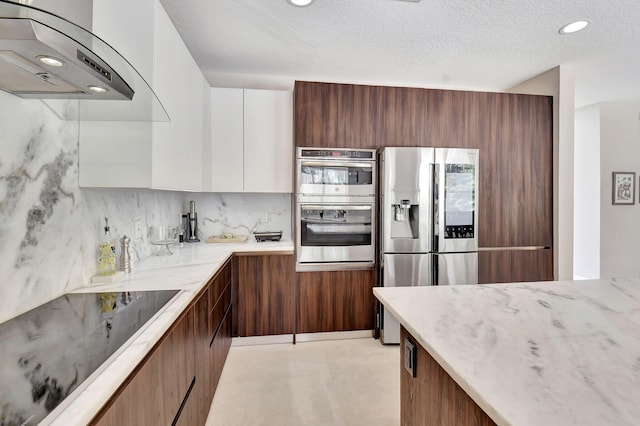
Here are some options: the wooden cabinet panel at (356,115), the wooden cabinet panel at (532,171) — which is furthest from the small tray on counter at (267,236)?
the wooden cabinet panel at (532,171)

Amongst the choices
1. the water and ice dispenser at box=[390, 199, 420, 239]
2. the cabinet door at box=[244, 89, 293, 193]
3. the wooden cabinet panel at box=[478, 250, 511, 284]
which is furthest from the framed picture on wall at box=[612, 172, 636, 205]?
the cabinet door at box=[244, 89, 293, 193]

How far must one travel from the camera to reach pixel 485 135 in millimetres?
3139

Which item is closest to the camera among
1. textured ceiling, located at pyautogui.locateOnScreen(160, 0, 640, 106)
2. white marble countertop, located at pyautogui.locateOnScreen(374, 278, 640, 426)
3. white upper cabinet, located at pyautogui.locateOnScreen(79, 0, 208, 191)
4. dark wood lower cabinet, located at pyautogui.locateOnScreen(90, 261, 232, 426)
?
white marble countertop, located at pyautogui.locateOnScreen(374, 278, 640, 426)

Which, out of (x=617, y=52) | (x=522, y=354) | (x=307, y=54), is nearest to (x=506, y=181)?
(x=617, y=52)

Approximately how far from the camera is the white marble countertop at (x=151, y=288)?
0.69 meters

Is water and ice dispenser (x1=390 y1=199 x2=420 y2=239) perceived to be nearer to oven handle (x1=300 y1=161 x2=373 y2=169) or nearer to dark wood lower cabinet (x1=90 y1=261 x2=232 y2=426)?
oven handle (x1=300 y1=161 x2=373 y2=169)

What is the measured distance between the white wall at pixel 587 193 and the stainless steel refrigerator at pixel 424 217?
3048 millimetres

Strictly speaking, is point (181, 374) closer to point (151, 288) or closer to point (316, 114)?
point (151, 288)

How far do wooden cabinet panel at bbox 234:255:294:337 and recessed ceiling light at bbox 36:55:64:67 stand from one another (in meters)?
2.09

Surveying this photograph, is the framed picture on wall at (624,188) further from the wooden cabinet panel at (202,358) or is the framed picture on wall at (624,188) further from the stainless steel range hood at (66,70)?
the stainless steel range hood at (66,70)

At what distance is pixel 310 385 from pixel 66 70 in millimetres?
→ 2209

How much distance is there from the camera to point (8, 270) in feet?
3.74

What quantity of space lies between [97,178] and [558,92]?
3.99 metres

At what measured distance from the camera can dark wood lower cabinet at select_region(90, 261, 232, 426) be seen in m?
0.89
